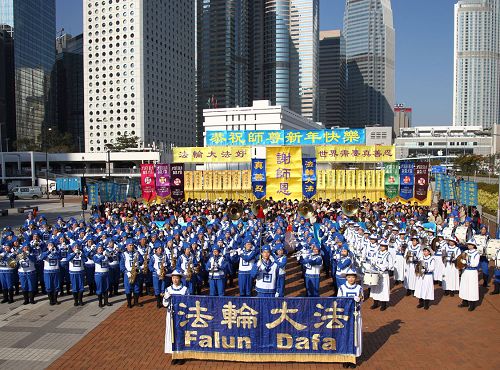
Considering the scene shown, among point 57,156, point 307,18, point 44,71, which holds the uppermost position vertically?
point 307,18

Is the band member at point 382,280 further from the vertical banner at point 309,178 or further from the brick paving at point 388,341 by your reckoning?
the vertical banner at point 309,178

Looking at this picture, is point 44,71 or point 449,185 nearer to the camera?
point 449,185

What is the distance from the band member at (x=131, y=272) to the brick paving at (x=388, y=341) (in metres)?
0.46

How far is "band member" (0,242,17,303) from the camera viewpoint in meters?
11.7

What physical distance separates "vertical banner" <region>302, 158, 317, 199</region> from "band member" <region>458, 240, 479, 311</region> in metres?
15.7

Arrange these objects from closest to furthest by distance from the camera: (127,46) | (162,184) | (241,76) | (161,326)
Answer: (161,326) < (162,184) < (127,46) < (241,76)

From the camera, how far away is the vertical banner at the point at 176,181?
2780cm

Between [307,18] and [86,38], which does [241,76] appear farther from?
[86,38]

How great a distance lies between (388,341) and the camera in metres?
9.09

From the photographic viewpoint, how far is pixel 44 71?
119m

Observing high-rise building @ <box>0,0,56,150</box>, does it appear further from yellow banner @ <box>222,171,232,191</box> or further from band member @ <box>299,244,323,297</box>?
band member @ <box>299,244,323,297</box>

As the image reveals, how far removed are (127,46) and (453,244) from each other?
4615 inches

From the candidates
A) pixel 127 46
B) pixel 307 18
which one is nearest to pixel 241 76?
pixel 307 18

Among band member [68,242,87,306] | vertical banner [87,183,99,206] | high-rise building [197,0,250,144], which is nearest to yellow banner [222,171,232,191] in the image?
vertical banner [87,183,99,206]
